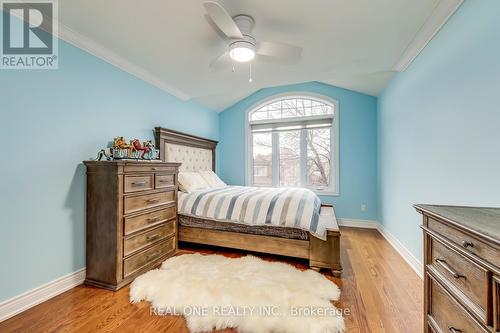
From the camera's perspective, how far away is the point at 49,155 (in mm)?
1797

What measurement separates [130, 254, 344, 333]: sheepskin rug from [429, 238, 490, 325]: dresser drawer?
78cm

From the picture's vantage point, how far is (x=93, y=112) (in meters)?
2.16

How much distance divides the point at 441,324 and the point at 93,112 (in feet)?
9.92

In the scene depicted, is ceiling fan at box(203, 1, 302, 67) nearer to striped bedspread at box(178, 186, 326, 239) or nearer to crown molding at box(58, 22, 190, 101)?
crown molding at box(58, 22, 190, 101)

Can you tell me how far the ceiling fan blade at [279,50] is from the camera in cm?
181

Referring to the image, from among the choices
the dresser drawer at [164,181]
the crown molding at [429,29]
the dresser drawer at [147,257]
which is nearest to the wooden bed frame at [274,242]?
the dresser drawer at [147,257]

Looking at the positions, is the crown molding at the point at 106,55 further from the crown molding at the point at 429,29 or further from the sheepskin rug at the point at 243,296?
the crown molding at the point at 429,29

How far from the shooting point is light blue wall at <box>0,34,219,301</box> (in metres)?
1.57

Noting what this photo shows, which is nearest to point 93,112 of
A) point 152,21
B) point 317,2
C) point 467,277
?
point 152,21

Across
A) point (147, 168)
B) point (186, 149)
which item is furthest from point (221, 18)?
point (186, 149)

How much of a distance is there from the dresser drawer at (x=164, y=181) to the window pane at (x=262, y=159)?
231cm

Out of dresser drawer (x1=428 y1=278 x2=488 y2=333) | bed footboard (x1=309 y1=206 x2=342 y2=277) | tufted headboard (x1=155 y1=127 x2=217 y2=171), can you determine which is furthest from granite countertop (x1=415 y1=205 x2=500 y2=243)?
tufted headboard (x1=155 y1=127 x2=217 y2=171)

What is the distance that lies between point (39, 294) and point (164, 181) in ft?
4.36

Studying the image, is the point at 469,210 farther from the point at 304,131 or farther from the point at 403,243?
the point at 304,131
